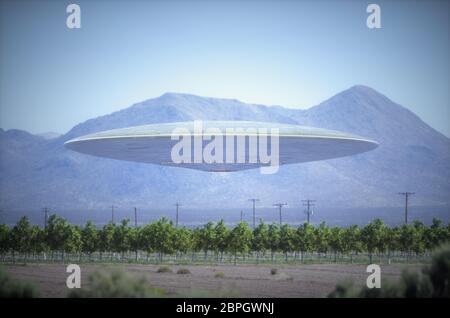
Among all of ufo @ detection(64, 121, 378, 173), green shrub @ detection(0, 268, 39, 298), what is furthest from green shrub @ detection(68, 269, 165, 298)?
ufo @ detection(64, 121, 378, 173)

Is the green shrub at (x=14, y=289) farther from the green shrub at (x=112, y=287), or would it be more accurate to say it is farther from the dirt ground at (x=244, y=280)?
the dirt ground at (x=244, y=280)

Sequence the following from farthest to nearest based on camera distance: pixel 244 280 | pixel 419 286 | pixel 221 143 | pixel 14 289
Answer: pixel 244 280 → pixel 221 143 → pixel 14 289 → pixel 419 286

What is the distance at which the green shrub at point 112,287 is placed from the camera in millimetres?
27672

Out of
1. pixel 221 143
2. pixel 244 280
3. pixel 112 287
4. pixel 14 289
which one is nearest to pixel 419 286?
pixel 112 287

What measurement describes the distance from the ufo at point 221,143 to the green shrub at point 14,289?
771 inches

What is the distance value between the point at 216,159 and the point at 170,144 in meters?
4.89

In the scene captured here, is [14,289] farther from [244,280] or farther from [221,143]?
[244,280]

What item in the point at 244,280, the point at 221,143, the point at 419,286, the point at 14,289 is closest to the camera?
the point at 419,286

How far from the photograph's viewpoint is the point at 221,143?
1953 inches

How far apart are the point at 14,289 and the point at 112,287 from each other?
17.4ft

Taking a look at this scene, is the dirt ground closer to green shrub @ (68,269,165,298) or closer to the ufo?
green shrub @ (68,269,165,298)

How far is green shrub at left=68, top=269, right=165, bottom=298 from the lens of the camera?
90.8 feet
